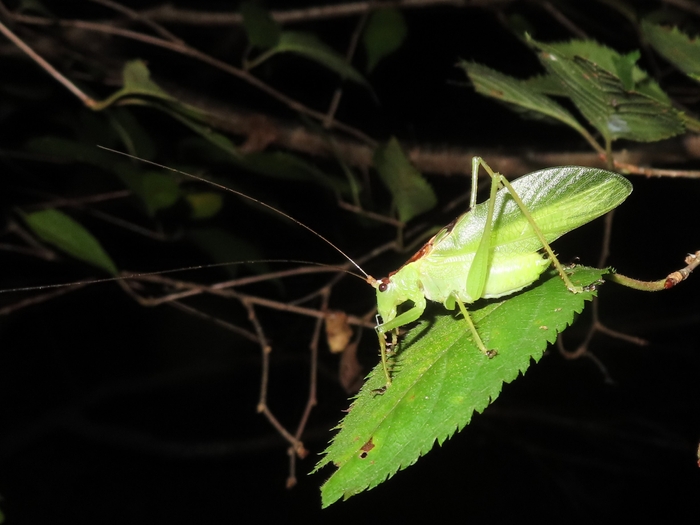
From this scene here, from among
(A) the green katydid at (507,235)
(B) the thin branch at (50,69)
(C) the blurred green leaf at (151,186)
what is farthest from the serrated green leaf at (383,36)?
(A) the green katydid at (507,235)

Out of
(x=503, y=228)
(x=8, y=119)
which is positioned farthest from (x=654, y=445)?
(x=8, y=119)

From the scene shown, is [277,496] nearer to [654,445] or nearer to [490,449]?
[490,449]

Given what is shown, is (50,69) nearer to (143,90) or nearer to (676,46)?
(143,90)

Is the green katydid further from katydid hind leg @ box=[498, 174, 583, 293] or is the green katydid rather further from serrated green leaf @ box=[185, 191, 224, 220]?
serrated green leaf @ box=[185, 191, 224, 220]

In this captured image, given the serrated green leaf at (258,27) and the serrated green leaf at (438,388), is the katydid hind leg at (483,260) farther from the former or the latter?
the serrated green leaf at (258,27)

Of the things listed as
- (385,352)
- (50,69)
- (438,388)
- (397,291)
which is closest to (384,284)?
(397,291)

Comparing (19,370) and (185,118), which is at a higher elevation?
(185,118)
